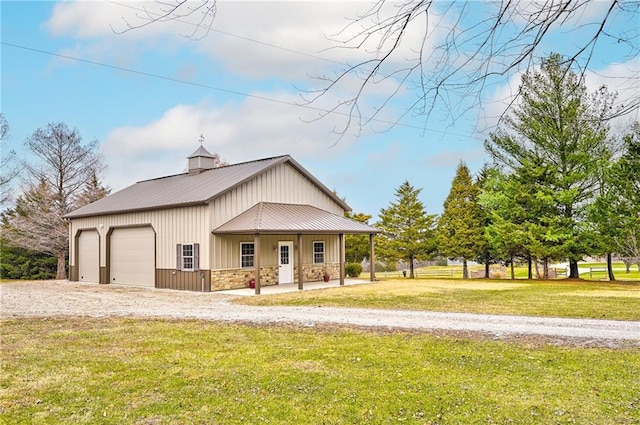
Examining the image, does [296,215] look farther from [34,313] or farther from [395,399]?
[395,399]

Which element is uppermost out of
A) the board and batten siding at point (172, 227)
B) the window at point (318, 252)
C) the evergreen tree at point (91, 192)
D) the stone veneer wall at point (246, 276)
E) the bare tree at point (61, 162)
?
the bare tree at point (61, 162)

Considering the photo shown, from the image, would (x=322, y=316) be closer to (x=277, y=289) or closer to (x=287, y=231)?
(x=287, y=231)

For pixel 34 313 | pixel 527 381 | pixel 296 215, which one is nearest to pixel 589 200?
pixel 296 215

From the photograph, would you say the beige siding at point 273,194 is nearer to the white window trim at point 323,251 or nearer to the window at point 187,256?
the window at point 187,256

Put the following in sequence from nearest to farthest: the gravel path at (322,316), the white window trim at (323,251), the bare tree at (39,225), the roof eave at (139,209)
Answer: the gravel path at (322,316) < the roof eave at (139,209) < the white window trim at (323,251) < the bare tree at (39,225)

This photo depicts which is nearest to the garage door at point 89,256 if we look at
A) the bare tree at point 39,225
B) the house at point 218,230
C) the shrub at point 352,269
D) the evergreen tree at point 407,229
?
the house at point 218,230

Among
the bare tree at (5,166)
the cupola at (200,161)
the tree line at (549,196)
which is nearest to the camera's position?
the tree line at (549,196)

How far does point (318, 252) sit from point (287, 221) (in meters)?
4.33

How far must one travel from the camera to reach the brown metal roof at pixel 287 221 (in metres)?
18.2

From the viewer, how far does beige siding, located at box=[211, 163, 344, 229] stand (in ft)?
64.3

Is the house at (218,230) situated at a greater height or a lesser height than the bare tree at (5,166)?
lesser

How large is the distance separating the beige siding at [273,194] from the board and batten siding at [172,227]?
0.65 metres

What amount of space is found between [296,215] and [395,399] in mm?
15893

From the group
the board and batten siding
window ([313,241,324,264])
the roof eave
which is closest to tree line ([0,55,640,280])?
the roof eave
